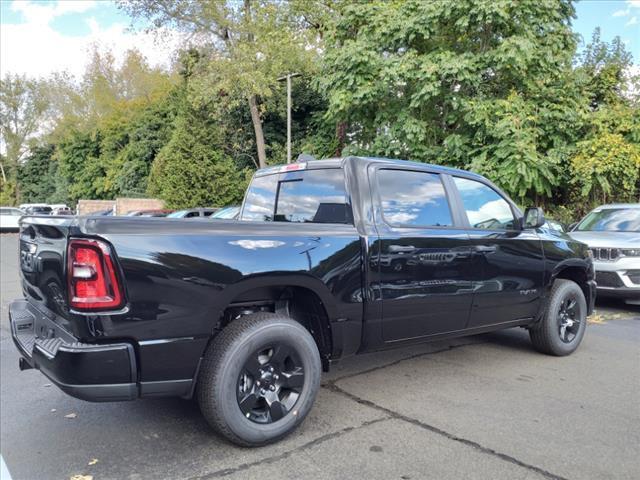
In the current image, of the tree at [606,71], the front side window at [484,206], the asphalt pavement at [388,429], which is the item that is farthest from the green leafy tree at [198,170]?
the front side window at [484,206]

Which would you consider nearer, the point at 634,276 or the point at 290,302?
the point at 290,302

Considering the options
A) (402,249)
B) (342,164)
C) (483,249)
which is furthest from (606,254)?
(342,164)

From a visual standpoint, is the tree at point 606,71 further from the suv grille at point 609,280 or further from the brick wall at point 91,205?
the brick wall at point 91,205

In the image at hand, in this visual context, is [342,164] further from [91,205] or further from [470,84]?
[91,205]

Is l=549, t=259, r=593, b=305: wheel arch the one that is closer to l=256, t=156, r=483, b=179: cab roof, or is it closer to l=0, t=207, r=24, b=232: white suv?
l=256, t=156, r=483, b=179: cab roof

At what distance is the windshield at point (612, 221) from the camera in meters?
8.77

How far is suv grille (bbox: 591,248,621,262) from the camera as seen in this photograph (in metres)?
7.83

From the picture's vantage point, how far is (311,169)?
427cm

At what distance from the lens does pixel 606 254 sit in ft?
26.1

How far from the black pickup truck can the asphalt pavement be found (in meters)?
0.31

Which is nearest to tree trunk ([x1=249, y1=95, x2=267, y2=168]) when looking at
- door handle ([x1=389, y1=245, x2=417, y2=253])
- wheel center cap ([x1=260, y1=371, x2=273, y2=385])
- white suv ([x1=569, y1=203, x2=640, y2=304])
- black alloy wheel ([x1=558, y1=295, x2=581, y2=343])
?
white suv ([x1=569, y1=203, x2=640, y2=304])

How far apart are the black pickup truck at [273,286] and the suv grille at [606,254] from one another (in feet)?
11.9

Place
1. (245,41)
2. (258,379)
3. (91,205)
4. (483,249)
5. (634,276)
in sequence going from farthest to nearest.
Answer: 1. (91,205)
2. (245,41)
3. (634,276)
4. (483,249)
5. (258,379)

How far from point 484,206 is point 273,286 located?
2.38 meters
